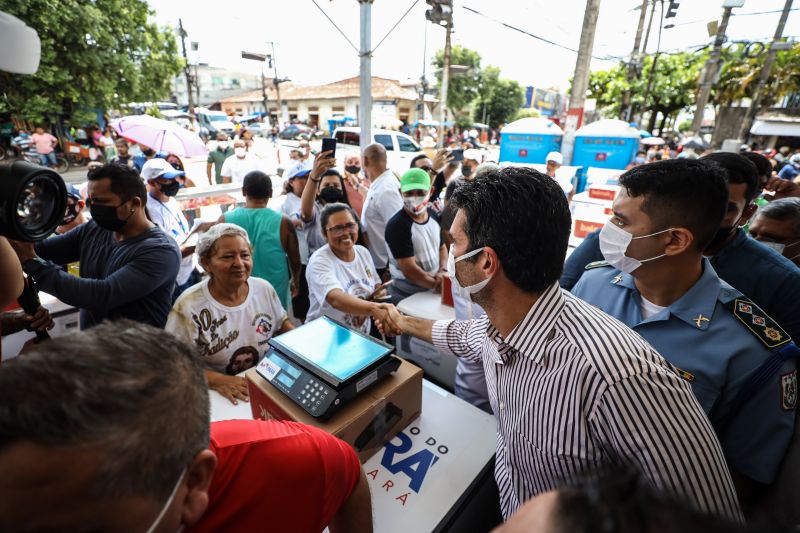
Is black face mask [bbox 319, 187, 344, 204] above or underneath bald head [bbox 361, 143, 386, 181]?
underneath

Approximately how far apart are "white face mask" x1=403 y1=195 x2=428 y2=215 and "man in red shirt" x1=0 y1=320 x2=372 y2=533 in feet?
8.38

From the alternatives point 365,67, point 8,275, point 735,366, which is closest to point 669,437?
point 735,366

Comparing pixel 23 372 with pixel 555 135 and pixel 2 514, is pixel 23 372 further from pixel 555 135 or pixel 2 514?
pixel 555 135

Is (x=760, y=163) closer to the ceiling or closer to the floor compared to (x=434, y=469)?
closer to the ceiling

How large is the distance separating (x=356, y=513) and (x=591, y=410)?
0.79 m

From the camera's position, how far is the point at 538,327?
116 cm

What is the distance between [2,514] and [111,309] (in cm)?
186

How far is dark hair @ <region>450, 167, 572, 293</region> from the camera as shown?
3.70 feet

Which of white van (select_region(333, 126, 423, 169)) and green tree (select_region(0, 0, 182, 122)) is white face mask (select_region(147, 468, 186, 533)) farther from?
green tree (select_region(0, 0, 182, 122))

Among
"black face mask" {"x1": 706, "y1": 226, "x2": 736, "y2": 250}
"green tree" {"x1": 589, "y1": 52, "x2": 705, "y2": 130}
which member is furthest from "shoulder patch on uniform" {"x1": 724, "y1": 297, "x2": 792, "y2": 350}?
"green tree" {"x1": 589, "y1": 52, "x2": 705, "y2": 130}

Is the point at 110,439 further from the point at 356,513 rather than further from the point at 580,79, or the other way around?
the point at 580,79

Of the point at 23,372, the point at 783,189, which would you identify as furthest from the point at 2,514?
the point at 783,189

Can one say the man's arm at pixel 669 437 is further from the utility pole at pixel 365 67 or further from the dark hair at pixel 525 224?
the utility pole at pixel 365 67

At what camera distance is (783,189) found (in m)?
4.55
